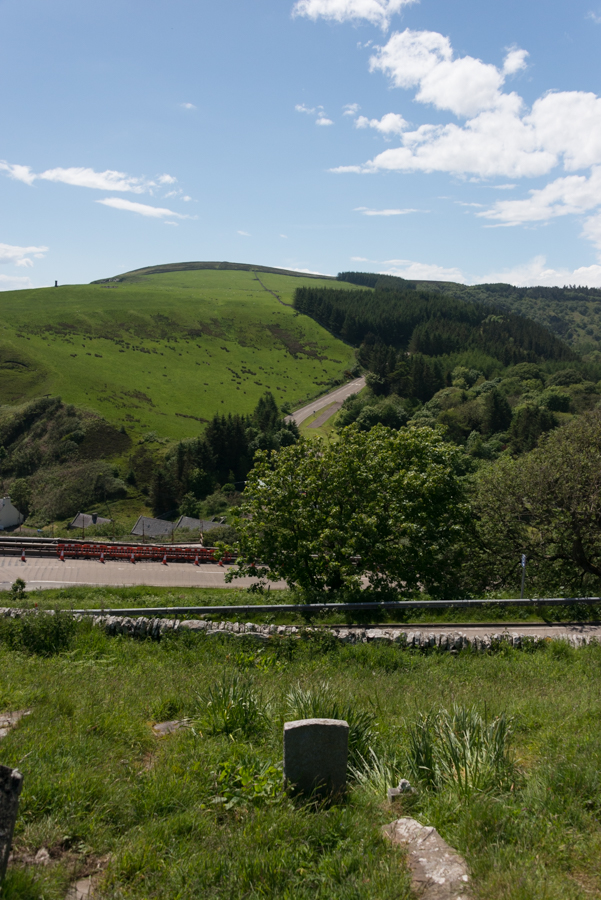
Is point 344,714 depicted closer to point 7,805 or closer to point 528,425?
point 7,805

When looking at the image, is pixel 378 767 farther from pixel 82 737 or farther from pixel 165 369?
pixel 165 369

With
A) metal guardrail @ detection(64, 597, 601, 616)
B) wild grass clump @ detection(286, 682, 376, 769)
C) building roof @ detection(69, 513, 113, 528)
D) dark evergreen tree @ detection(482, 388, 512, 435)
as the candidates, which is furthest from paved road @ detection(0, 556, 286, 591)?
dark evergreen tree @ detection(482, 388, 512, 435)

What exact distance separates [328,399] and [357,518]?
121 m

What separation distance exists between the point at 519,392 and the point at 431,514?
118 metres

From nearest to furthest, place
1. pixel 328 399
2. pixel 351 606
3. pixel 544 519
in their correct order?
pixel 351 606, pixel 544 519, pixel 328 399

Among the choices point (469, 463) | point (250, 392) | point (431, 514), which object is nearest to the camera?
point (431, 514)

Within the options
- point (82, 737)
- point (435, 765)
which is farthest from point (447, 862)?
point (82, 737)

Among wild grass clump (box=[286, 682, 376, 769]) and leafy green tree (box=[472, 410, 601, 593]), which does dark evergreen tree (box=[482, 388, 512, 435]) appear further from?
wild grass clump (box=[286, 682, 376, 769])

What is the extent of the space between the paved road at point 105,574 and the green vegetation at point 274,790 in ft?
74.9

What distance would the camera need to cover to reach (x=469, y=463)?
58.6 meters

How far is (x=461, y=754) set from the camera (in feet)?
18.4

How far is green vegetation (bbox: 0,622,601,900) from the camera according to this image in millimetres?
4133

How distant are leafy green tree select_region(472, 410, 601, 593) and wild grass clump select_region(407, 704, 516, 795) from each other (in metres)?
15.1

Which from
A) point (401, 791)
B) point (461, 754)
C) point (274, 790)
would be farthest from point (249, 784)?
point (461, 754)
